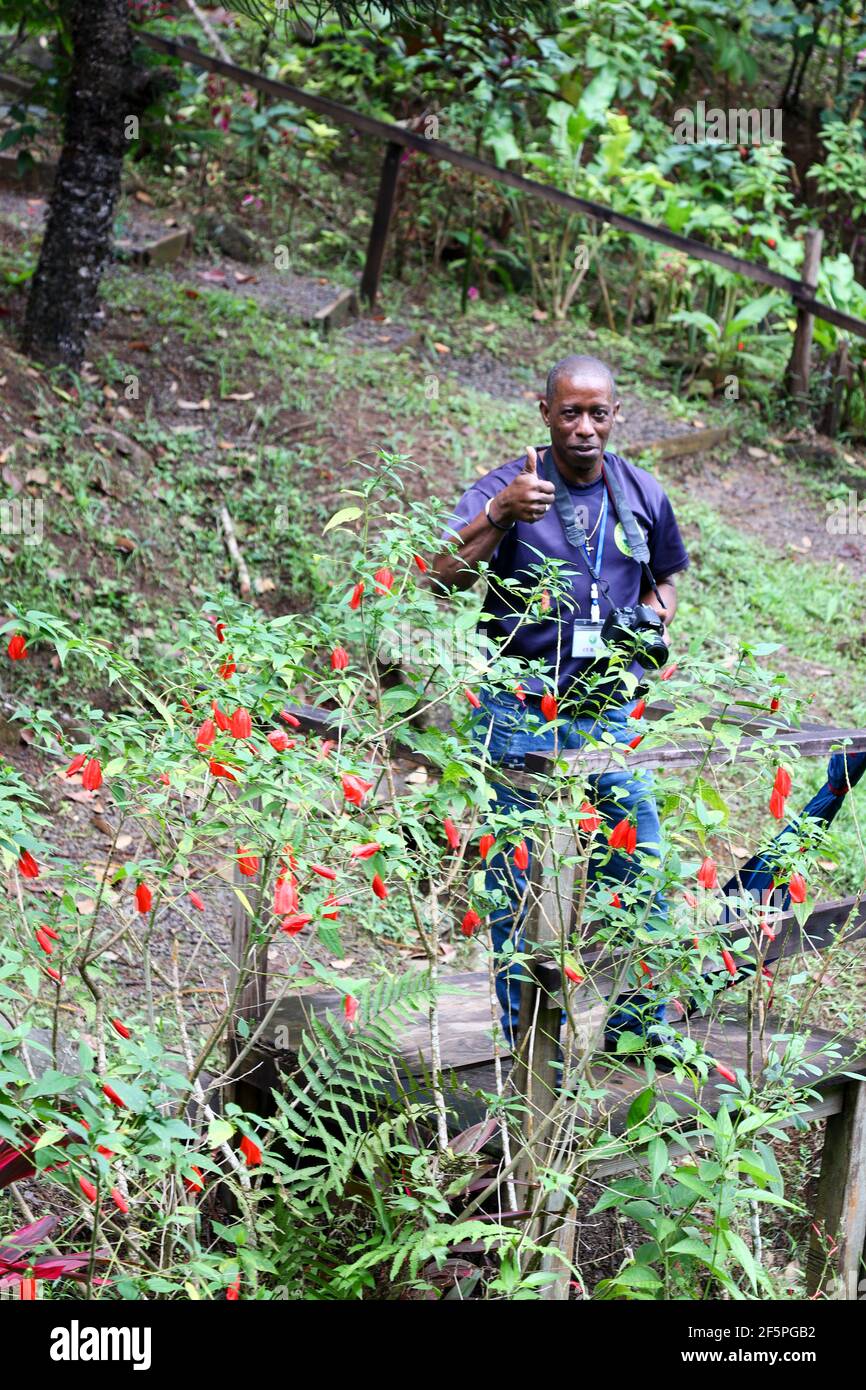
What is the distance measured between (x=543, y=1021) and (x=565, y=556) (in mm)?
1154

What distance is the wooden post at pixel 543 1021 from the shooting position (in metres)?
3.00

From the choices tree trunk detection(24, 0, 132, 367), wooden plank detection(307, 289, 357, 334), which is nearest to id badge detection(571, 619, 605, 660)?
tree trunk detection(24, 0, 132, 367)

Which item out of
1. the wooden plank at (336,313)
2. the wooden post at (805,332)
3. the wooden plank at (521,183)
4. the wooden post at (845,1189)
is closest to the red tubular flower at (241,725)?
the wooden post at (845,1189)

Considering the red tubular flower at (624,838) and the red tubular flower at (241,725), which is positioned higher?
the red tubular flower at (241,725)

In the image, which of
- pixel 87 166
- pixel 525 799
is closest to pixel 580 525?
pixel 525 799

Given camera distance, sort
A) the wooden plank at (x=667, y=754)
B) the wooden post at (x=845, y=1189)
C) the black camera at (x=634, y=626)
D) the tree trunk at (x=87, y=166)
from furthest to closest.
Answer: the tree trunk at (x=87, y=166), the wooden post at (x=845, y=1189), the black camera at (x=634, y=626), the wooden plank at (x=667, y=754)

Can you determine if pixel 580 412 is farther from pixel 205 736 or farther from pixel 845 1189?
pixel 845 1189

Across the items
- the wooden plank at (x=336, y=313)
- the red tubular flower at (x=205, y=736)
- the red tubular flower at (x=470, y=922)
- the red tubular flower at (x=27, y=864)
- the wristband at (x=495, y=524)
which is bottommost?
the red tubular flower at (x=470, y=922)

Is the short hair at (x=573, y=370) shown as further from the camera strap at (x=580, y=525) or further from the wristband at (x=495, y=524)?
the wristband at (x=495, y=524)

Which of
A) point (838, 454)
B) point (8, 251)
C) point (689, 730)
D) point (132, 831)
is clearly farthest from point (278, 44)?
point (689, 730)

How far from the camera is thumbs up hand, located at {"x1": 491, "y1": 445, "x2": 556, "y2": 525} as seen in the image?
11.2 ft

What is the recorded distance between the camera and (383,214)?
1002cm

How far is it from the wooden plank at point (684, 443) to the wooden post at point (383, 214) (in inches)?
90.4
